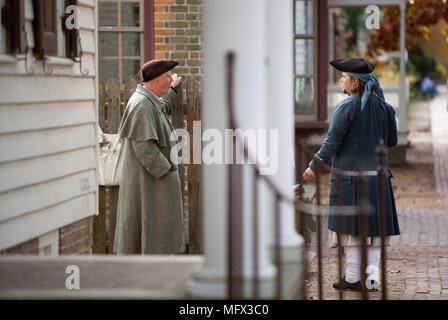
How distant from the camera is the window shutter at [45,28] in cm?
714

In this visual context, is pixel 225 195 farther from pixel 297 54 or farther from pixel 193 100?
pixel 297 54

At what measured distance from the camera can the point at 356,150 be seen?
8180 mm

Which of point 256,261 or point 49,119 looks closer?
point 256,261

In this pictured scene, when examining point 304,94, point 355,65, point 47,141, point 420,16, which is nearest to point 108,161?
point 47,141

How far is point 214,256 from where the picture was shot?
496cm

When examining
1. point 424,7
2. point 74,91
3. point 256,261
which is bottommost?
point 256,261

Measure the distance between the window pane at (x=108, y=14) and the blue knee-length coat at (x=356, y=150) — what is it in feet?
13.3

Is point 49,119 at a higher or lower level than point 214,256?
higher

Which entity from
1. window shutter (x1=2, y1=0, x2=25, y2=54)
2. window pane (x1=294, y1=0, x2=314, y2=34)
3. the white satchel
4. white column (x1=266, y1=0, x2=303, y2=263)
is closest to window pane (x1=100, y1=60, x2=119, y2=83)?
the white satchel

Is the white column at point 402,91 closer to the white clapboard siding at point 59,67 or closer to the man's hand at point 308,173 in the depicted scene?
the man's hand at point 308,173
